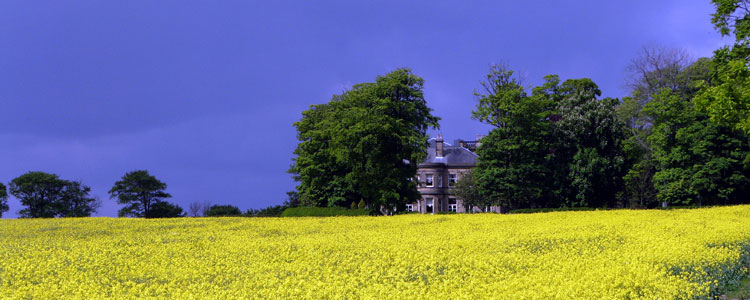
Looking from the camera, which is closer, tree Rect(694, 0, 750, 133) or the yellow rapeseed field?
the yellow rapeseed field

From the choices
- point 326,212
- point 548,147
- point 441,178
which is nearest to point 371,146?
point 326,212

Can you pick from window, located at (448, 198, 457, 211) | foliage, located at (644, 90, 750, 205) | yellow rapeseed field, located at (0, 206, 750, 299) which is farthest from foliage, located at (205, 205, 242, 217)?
foliage, located at (644, 90, 750, 205)

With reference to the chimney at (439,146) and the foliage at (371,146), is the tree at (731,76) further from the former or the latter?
the chimney at (439,146)

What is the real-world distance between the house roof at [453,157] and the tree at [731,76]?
52.3m

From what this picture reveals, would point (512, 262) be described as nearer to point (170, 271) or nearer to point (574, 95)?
point (170, 271)

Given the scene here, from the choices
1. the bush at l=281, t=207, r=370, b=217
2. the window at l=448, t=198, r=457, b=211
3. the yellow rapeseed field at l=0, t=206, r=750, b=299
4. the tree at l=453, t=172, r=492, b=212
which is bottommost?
the yellow rapeseed field at l=0, t=206, r=750, b=299

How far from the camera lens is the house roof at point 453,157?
280ft

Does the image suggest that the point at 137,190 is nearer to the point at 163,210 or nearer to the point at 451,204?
the point at 163,210

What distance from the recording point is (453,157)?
285 feet

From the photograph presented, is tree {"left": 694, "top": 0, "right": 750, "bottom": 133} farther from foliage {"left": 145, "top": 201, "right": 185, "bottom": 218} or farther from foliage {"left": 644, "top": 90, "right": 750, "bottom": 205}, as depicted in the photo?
foliage {"left": 145, "top": 201, "right": 185, "bottom": 218}

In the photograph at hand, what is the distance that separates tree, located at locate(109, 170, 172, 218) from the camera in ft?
204

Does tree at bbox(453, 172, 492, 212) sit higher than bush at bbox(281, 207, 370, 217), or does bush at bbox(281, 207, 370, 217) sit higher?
tree at bbox(453, 172, 492, 212)

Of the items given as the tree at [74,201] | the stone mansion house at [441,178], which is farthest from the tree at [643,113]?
the tree at [74,201]

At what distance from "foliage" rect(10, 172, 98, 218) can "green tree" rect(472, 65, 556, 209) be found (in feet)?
149
